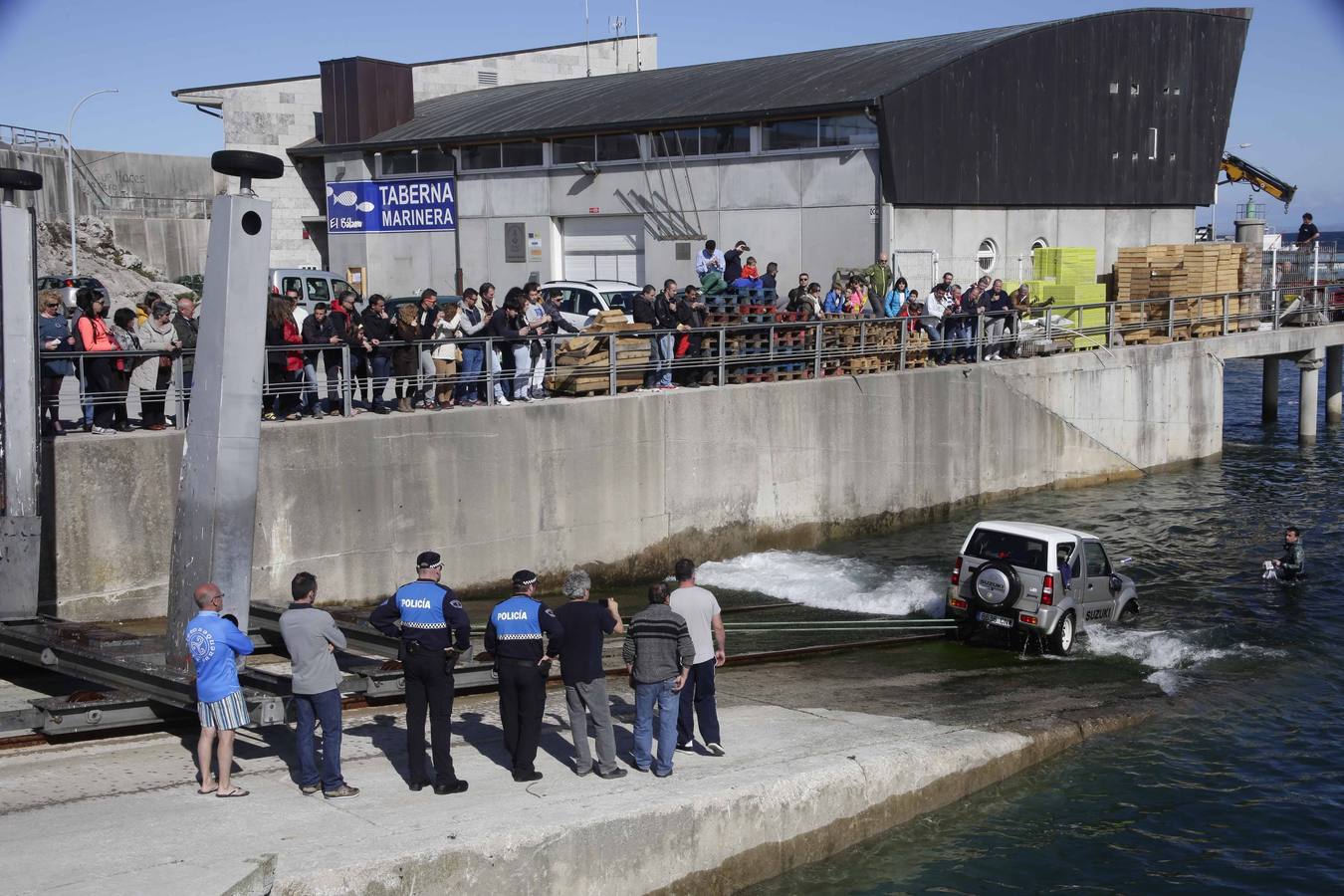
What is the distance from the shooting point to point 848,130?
30328mm

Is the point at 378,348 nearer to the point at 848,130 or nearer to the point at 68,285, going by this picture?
the point at 848,130

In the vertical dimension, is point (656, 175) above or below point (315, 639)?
above

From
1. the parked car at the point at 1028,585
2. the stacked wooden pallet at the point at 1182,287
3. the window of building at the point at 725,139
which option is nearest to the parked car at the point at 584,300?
the window of building at the point at 725,139

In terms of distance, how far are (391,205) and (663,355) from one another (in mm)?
18906

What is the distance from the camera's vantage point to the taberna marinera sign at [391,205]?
123 feet

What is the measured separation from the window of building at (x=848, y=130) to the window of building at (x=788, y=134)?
30 cm

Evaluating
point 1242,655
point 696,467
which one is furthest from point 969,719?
point 696,467

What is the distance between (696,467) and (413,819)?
1278cm

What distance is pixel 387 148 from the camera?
38469 millimetres

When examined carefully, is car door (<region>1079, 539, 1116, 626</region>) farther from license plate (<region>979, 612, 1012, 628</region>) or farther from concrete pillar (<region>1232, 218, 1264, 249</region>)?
concrete pillar (<region>1232, 218, 1264, 249</region>)

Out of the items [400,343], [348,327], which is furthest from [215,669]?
[400,343]

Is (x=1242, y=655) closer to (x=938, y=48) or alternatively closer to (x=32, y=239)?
(x=32, y=239)

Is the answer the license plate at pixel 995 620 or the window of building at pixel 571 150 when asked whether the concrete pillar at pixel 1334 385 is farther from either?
the license plate at pixel 995 620

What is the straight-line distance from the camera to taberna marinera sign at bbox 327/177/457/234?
37.5m
